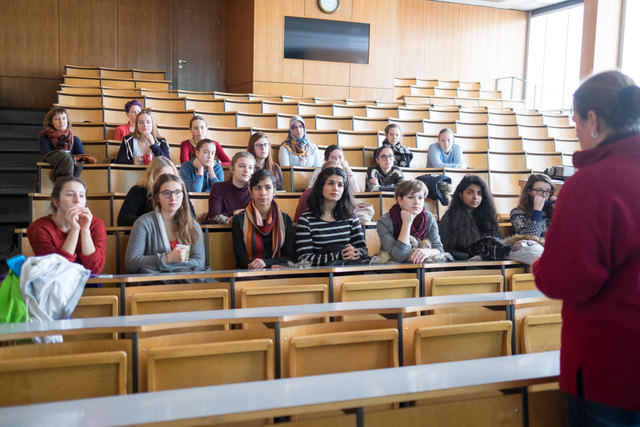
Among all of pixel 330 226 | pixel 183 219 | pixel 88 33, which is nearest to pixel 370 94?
pixel 88 33

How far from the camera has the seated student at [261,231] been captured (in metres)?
2.53

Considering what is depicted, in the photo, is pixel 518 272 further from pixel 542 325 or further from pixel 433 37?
pixel 433 37

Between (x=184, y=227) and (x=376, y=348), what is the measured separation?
1.23 m

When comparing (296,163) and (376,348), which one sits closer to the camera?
(376,348)

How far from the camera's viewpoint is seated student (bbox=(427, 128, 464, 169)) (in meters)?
4.30

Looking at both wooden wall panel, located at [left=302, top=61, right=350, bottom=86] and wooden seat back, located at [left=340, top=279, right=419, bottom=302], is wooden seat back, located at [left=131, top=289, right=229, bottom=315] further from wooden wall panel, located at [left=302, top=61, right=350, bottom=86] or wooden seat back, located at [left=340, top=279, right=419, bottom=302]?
wooden wall panel, located at [left=302, top=61, right=350, bottom=86]

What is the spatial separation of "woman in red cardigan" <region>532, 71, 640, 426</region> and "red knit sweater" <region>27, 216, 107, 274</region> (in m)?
1.74

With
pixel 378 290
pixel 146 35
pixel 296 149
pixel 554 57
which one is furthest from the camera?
pixel 554 57

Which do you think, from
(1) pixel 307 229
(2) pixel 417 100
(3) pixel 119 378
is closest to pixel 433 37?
(2) pixel 417 100

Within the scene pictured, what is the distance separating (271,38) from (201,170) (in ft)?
12.4

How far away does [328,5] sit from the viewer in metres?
6.70

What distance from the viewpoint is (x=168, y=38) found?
23.8 feet

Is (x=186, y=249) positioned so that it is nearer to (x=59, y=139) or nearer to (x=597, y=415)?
(x=597, y=415)

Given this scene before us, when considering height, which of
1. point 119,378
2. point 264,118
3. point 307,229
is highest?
point 264,118
